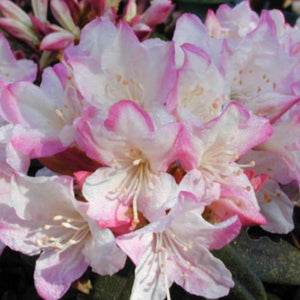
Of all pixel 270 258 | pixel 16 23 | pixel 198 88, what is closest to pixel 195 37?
pixel 198 88

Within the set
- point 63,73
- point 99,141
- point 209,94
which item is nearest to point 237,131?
point 209,94

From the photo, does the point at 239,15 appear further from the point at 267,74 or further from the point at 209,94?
the point at 209,94

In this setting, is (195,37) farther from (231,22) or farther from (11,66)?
(11,66)

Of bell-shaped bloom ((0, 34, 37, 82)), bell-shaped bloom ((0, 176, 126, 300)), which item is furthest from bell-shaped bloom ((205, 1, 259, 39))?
bell-shaped bloom ((0, 176, 126, 300))

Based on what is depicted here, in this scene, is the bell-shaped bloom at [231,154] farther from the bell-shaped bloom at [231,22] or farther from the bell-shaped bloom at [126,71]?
the bell-shaped bloom at [231,22]

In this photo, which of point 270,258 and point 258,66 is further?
point 270,258

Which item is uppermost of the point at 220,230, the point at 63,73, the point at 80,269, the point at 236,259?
the point at 63,73
